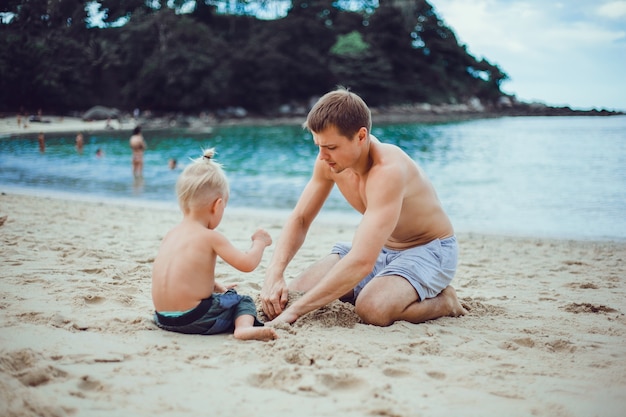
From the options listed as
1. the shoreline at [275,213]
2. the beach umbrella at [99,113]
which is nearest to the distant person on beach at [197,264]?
the shoreline at [275,213]

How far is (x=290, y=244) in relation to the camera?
132 inches

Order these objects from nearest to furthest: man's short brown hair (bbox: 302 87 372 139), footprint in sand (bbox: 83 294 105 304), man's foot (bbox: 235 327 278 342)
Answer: man's foot (bbox: 235 327 278 342) → man's short brown hair (bbox: 302 87 372 139) → footprint in sand (bbox: 83 294 105 304)

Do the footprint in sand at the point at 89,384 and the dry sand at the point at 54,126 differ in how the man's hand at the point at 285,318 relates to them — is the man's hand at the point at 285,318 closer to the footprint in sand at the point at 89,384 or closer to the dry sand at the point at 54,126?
the footprint in sand at the point at 89,384

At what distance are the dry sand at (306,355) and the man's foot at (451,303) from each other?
88 mm

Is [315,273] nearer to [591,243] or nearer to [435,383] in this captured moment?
[435,383]

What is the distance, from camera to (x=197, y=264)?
8.66ft

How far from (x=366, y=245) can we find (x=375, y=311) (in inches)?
16.0

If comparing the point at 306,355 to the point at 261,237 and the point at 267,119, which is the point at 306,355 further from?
the point at 267,119

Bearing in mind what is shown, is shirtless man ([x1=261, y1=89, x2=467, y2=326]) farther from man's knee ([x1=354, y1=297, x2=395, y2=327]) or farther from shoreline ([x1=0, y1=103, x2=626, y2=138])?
shoreline ([x1=0, y1=103, x2=626, y2=138])

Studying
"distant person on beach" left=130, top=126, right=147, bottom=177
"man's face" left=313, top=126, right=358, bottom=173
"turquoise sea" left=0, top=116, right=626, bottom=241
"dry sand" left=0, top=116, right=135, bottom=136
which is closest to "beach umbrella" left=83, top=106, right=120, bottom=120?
"dry sand" left=0, top=116, right=135, bottom=136

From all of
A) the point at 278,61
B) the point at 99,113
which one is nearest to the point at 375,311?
the point at 99,113

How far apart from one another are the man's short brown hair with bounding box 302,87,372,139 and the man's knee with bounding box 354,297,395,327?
937 millimetres

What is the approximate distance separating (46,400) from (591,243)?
621 centimetres

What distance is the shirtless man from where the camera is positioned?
2814 mm
